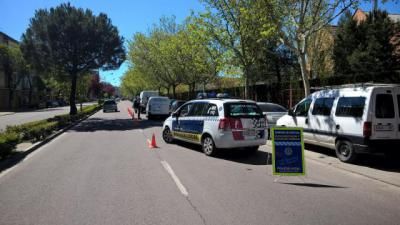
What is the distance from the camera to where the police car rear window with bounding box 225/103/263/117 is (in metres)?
11.0

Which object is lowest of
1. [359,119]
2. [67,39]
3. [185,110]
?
[359,119]

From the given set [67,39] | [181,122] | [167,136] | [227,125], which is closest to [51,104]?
[67,39]

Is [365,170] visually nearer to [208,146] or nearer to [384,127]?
[384,127]

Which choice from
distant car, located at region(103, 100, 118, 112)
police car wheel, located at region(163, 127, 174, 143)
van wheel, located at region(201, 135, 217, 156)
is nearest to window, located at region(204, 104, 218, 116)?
van wheel, located at region(201, 135, 217, 156)

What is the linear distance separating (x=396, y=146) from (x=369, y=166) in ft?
2.75

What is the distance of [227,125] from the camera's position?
10.8 meters

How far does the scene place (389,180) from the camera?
823cm

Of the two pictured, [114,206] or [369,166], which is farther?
[369,166]

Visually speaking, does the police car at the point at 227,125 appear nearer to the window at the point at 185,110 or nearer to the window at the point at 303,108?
the window at the point at 185,110

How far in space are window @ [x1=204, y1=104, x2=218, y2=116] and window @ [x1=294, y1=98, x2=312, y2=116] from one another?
3167mm

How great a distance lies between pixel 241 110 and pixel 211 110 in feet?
3.14

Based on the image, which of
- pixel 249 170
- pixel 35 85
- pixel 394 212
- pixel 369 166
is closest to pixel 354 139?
pixel 369 166

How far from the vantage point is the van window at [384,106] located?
9570 millimetres

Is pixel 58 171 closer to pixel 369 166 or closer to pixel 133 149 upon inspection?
pixel 133 149
